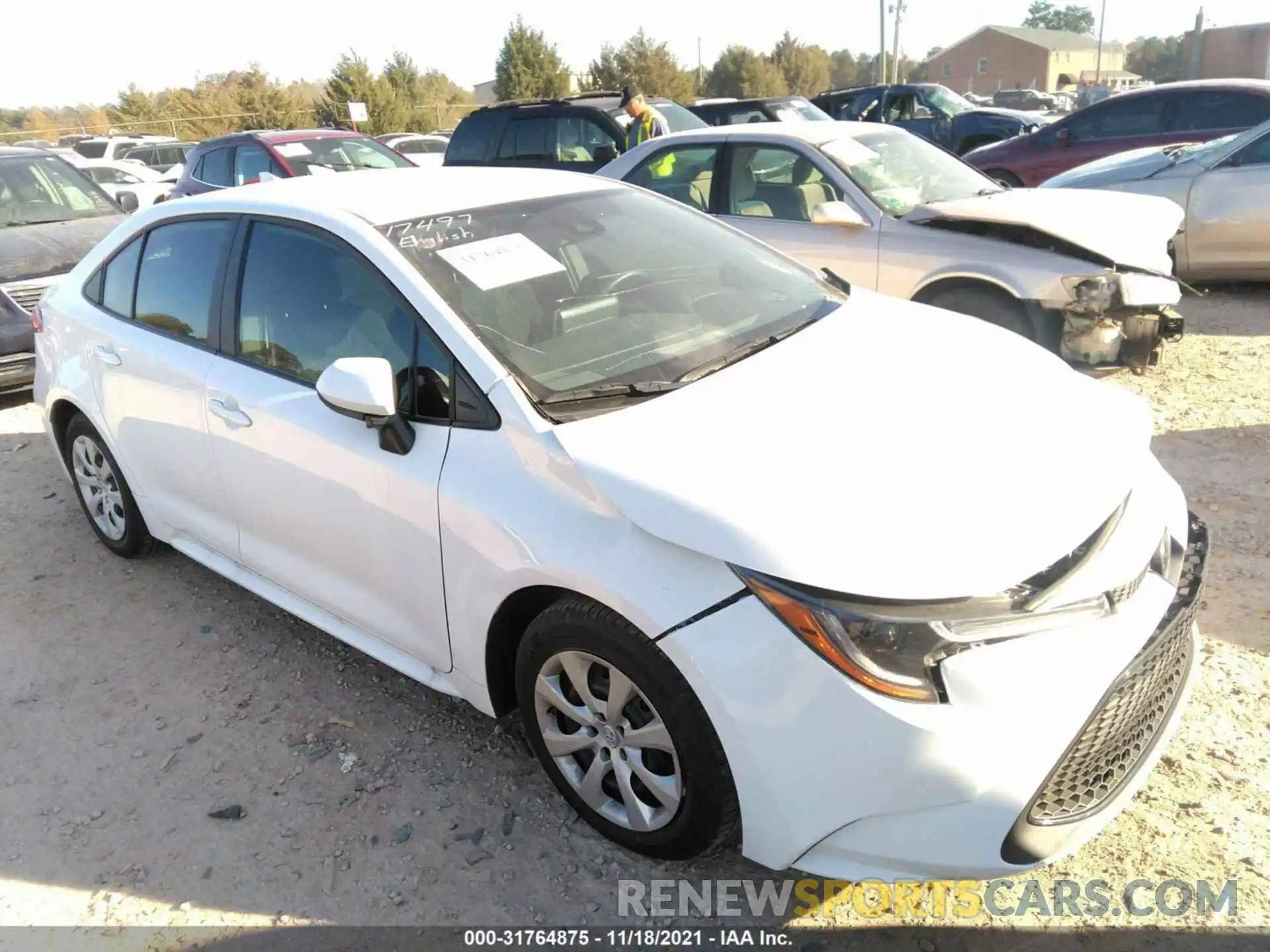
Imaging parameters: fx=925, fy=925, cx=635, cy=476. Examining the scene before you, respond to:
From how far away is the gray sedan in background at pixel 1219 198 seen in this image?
22.5ft

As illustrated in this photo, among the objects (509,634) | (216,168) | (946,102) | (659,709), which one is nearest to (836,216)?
(509,634)

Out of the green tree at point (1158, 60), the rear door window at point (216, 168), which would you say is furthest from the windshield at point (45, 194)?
the green tree at point (1158, 60)

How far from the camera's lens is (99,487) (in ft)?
14.1

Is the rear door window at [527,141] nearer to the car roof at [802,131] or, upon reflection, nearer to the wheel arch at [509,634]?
the car roof at [802,131]

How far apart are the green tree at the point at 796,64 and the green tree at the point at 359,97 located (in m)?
22.3

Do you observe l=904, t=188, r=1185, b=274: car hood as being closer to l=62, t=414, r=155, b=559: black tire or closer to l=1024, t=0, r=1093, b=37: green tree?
l=62, t=414, r=155, b=559: black tire

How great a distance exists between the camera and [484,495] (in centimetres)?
239

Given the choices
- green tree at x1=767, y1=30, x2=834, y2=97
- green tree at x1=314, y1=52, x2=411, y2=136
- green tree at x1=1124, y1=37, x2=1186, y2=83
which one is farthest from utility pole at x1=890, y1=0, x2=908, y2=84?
green tree at x1=1124, y1=37, x2=1186, y2=83

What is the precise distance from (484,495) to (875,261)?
3.88 m

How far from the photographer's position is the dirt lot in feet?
7.95

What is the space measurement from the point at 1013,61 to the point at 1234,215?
79.2m

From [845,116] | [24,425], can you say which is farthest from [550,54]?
[24,425]

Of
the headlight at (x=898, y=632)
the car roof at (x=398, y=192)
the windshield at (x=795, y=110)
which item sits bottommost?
the headlight at (x=898, y=632)

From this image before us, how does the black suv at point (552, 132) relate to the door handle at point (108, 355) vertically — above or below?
above
